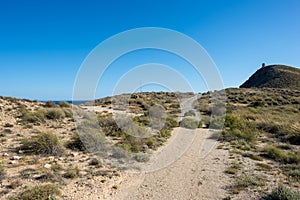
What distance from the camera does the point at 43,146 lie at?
28.2 feet

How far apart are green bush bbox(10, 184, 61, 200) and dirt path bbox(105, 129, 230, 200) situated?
1.46m

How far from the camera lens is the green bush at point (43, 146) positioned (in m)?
8.57

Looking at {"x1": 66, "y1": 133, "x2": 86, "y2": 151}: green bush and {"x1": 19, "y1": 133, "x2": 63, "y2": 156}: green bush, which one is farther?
{"x1": 66, "y1": 133, "x2": 86, "y2": 151}: green bush

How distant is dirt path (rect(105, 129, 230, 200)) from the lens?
19.0 feet

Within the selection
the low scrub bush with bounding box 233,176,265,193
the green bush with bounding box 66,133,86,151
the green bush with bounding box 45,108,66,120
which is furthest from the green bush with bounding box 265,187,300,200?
the green bush with bounding box 45,108,66,120

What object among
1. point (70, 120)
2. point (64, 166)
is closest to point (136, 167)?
point (64, 166)

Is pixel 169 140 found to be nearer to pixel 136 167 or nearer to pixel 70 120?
pixel 136 167

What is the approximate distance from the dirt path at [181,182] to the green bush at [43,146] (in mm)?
3796

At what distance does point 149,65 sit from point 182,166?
30.9ft

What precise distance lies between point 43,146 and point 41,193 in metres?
4.01

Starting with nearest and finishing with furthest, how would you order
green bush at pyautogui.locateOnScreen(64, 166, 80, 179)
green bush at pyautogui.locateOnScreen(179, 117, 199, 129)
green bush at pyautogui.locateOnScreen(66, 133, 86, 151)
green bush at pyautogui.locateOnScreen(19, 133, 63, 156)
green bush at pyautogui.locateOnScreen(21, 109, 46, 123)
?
green bush at pyautogui.locateOnScreen(64, 166, 80, 179) < green bush at pyautogui.locateOnScreen(19, 133, 63, 156) < green bush at pyautogui.locateOnScreen(66, 133, 86, 151) < green bush at pyautogui.locateOnScreen(21, 109, 46, 123) < green bush at pyautogui.locateOnScreen(179, 117, 199, 129)

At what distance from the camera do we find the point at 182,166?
27.3 feet

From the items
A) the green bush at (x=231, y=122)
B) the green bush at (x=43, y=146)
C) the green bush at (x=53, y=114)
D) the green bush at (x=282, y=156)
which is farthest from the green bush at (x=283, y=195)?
the green bush at (x=53, y=114)

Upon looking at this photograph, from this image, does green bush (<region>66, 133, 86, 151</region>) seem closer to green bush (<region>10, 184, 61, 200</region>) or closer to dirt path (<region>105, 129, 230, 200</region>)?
dirt path (<region>105, 129, 230, 200</region>)
